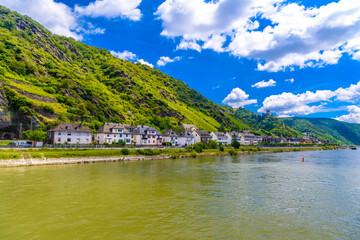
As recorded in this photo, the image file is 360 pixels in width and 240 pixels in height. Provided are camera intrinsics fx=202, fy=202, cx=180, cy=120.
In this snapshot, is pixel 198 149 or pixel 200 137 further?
pixel 200 137

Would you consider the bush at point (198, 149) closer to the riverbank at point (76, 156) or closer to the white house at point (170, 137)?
the riverbank at point (76, 156)

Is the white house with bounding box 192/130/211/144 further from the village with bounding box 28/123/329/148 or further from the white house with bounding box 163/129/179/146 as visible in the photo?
the white house with bounding box 163/129/179/146

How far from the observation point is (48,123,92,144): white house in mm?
68275

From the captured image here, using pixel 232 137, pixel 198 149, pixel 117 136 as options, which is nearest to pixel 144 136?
pixel 117 136

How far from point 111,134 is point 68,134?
1803 centimetres

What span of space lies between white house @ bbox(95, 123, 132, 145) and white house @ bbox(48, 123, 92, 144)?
8.05m

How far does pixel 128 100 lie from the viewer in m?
170

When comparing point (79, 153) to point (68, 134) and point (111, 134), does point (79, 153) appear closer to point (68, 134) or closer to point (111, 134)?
point (68, 134)

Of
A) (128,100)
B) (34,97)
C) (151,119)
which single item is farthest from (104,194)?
(128,100)

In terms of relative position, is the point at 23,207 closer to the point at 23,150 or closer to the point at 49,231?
the point at 49,231

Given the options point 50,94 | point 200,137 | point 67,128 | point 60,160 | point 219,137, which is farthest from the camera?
point 219,137

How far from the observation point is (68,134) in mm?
70500

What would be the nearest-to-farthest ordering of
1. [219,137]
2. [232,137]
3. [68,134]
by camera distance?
[68,134], [219,137], [232,137]

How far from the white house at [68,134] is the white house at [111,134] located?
8047 millimetres
